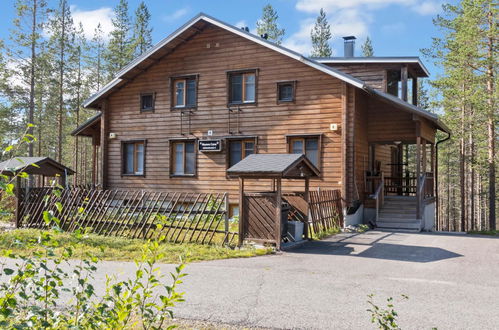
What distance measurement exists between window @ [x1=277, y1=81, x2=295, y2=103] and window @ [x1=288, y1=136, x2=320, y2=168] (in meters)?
1.66

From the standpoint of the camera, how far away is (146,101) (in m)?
21.9

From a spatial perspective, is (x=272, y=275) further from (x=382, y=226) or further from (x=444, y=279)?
(x=382, y=226)

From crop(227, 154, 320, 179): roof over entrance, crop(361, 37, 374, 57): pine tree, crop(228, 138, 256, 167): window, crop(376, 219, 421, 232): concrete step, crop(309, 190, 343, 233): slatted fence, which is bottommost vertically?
crop(376, 219, 421, 232): concrete step

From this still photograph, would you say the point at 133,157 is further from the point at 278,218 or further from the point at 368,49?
the point at 368,49

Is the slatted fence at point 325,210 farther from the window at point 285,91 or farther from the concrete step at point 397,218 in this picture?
the window at point 285,91

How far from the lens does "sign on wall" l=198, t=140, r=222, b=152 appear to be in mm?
19438

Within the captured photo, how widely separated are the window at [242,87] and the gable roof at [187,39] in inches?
62.2

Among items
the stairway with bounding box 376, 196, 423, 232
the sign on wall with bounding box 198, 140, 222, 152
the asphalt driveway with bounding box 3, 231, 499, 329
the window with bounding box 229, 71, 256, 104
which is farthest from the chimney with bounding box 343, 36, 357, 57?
the asphalt driveway with bounding box 3, 231, 499, 329

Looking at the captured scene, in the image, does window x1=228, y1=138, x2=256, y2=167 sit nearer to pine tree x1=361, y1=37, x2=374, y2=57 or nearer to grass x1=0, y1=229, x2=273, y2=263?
Answer: grass x1=0, y1=229, x2=273, y2=263

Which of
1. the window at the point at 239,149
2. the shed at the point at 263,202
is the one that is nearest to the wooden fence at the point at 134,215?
the shed at the point at 263,202

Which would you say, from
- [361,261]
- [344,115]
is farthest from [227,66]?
[361,261]

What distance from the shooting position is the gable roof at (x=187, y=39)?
1684 centimetres

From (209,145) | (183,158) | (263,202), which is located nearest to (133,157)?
(183,158)

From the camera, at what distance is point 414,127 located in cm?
1814
